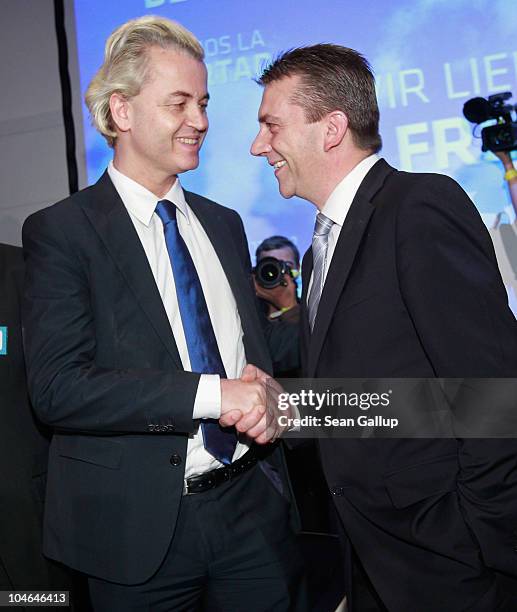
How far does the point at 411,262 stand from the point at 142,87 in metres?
0.89

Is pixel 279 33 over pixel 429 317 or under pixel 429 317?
over

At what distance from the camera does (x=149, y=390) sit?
156 cm

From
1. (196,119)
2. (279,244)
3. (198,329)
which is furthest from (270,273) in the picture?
(198,329)

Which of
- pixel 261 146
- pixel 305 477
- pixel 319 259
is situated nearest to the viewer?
pixel 319 259

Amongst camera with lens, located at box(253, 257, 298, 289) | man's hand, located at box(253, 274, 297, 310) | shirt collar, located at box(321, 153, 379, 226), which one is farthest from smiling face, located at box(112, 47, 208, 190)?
man's hand, located at box(253, 274, 297, 310)

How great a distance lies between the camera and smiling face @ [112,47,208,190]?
73.1 inches

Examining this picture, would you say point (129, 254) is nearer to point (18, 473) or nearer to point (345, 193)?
point (345, 193)

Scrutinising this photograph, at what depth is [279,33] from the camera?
3.31 m

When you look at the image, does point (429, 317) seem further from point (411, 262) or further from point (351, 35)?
point (351, 35)

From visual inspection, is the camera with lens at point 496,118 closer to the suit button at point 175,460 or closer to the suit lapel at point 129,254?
the suit lapel at point 129,254

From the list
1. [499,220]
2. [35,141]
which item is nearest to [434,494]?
[499,220]

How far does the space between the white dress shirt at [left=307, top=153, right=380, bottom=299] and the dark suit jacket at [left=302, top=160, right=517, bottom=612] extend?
0.39 ft

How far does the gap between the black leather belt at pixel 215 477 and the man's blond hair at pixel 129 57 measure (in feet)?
3.02

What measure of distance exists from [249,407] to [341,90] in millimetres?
830
